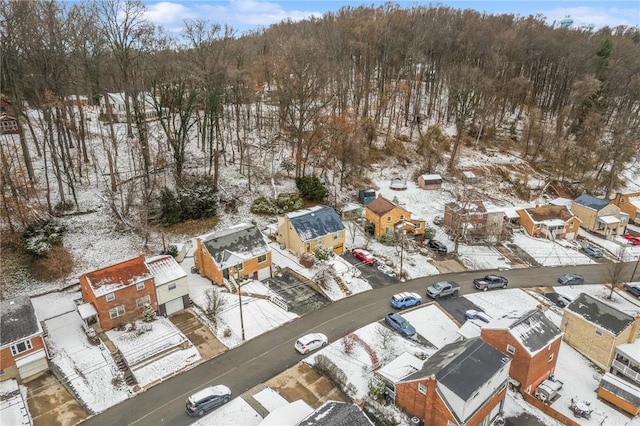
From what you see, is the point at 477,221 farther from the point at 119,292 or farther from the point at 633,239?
the point at 119,292

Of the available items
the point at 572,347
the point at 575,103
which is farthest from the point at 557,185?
the point at 572,347

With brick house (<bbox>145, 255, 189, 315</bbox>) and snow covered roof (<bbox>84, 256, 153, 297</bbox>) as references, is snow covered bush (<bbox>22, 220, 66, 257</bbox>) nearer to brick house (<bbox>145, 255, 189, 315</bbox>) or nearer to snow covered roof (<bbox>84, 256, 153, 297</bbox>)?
snow covered roof (<bbox>84, 256, 153, 297</bbox>)

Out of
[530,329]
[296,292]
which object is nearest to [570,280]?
[530,329]

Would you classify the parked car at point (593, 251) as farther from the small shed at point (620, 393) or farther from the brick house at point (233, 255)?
the brick house at point (233, 255)

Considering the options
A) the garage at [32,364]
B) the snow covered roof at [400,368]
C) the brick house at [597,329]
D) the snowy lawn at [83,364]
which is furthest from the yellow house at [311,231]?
the garage at [32,364]

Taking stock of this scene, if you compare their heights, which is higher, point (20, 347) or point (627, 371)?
point (20, 347)

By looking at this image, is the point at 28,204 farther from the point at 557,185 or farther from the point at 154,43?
the point at 557,185

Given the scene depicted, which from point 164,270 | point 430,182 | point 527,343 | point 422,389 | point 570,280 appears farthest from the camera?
point 430,182

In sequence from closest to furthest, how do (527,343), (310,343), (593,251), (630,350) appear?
(527,343)
(310,343)
(630,350)
(593,251)
